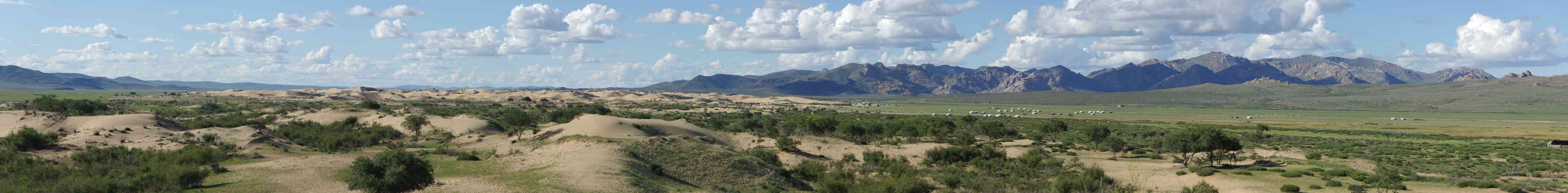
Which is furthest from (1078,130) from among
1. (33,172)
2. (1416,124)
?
(33,172)

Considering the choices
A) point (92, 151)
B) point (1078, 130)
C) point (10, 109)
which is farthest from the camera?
point (1078, 130)

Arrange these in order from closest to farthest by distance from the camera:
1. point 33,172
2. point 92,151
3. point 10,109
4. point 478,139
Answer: point 33,172 < point 92,151 < point 478,139 < point 10,109

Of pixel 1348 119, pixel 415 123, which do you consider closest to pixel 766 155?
pixel 415 123

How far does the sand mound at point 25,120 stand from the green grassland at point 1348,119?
107 metres

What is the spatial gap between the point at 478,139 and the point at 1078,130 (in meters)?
54.4

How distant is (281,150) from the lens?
4131 cm

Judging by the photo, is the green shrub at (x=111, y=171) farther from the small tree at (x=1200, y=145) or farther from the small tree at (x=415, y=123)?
the small tree at (x=1200, y=145)

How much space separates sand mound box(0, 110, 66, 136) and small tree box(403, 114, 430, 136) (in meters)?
18.4

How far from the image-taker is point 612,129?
5841cm

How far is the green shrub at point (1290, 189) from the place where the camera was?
106 ft

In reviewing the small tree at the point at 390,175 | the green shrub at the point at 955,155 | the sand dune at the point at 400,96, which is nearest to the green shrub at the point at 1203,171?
the green shrub at the point at 955,155

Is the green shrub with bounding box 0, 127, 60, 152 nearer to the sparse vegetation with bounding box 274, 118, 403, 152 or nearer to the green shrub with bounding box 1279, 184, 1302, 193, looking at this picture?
the sparse vegetation with bounding box 274, 118, 403, 152

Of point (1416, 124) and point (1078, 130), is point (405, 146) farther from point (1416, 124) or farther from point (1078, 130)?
point (1416, 124)

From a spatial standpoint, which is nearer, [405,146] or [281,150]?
[281,150]
